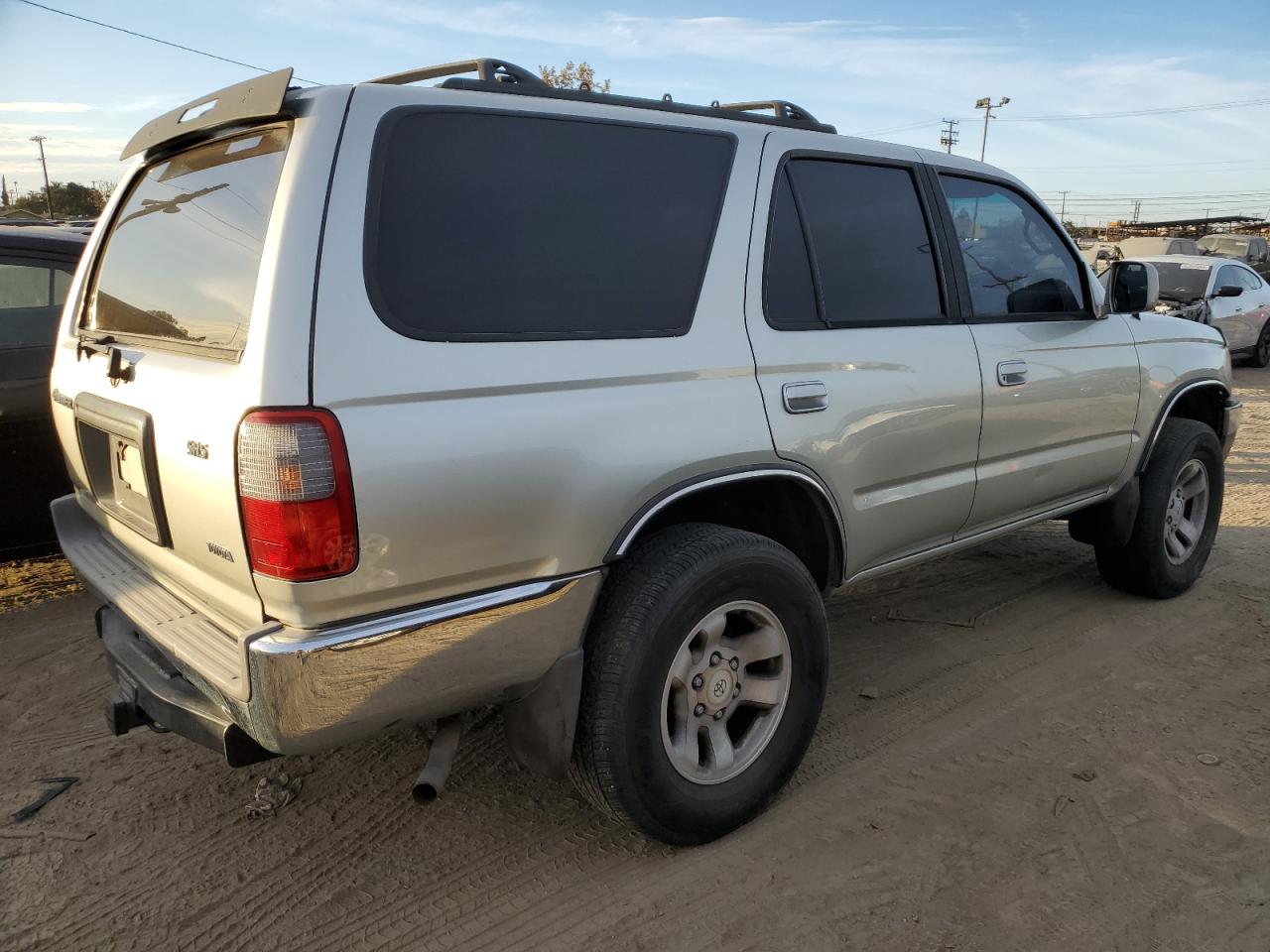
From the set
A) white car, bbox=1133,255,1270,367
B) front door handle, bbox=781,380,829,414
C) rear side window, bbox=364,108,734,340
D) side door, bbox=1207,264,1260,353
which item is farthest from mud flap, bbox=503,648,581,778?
side door, bbox=1207,264,1260,353

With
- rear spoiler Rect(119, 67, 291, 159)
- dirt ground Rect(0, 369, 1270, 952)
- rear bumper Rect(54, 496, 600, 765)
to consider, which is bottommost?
dirt ground Rect(0, 369, 1270, 952)

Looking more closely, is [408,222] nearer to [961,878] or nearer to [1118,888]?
[961,878]

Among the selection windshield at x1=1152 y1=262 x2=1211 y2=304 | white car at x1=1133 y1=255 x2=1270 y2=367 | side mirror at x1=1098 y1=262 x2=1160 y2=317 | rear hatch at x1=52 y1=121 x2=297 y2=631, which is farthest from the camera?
windshield at x1=1152 y1=262 x2=1211 y2=304

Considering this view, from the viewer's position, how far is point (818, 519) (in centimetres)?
296

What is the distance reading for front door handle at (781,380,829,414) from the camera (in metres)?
2.70

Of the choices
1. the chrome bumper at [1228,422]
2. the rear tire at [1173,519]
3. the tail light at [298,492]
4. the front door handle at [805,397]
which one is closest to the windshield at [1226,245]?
the chrome bumper at [1228,422]

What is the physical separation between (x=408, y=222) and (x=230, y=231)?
1.45 ft

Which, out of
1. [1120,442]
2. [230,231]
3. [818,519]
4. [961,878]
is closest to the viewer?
[230,231]

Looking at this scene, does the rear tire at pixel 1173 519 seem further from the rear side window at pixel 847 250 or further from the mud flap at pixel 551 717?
the mud flap at pixel 551 717

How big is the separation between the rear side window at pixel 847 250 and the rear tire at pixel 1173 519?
5.96ft

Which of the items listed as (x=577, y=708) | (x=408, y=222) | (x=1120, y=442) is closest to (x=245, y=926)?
(x=577, y=708)

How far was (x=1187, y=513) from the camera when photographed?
15.4 feet

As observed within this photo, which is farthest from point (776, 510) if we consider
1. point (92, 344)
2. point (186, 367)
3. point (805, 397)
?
point (92, 344)

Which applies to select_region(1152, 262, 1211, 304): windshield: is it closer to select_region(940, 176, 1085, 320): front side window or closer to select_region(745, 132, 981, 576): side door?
select_region(940, 176, 1085, 320): front side window
